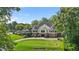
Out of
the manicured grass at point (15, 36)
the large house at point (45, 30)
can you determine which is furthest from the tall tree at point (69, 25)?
the manicured grass at point (15, 36)

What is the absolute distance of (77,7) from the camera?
Answer: 3.03 meters

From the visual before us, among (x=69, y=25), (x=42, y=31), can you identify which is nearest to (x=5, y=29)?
(x=42, y=31)

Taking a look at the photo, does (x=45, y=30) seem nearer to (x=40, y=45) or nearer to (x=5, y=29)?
(x=40, y=45)

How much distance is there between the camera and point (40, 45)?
3010 mm

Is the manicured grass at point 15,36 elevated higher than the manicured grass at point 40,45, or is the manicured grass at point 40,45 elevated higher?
the manicured grass at point 15,36

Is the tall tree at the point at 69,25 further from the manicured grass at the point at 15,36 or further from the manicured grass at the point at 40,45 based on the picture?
the manicured grass at the point at 15,36

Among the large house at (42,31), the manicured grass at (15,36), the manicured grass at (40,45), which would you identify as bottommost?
the manicured grass at (40,45)

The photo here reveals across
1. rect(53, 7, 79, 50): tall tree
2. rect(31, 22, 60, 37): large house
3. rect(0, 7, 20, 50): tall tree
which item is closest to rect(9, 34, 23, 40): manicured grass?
rect(0, 7, 20, 50): tall tree

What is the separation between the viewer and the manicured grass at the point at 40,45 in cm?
301
